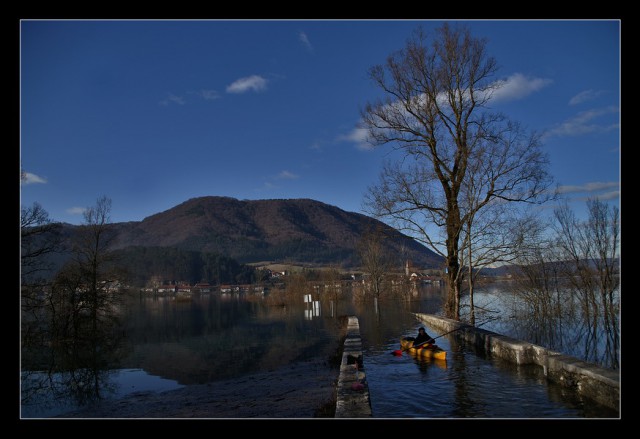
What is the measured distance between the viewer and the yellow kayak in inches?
515

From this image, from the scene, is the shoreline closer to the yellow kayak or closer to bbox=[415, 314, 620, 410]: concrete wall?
the yellow kayak

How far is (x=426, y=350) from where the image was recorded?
1377cm

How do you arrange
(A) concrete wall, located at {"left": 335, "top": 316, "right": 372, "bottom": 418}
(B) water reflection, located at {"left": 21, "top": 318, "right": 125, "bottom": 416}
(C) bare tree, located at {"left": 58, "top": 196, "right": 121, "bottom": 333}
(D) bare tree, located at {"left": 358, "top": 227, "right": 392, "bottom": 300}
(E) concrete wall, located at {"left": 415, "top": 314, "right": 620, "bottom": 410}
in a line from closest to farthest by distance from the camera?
1. (A) concrete wall, located at {"left": 335, "top": 316, "right": 372, "bottom": 418}
2. (E) concrete wall, located at {"left": 415, "top": 314, "right": 620, "bottom": 410}
3. (B) water reflection, located at {"left": 21, "top": 318, "right": 125, "bottom": 416}
4. (C) bare tree, located at {"left": 58, "top": 196, "right": 121, "bottom": 333}
5. (D) bare tree, located at {"left": 358, "top": 227, "right": 392, "bottom": 300}

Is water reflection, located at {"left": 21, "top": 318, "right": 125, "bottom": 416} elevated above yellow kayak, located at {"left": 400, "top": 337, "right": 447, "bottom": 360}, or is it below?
below

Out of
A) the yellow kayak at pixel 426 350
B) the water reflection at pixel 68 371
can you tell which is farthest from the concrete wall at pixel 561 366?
the water reflection at pixel 68 371

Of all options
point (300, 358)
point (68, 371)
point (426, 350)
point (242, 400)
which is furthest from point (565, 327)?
point (68, 371)

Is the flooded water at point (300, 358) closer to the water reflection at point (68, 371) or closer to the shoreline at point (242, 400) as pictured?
the water reflection at point (68, 371)

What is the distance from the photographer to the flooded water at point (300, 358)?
833 cm

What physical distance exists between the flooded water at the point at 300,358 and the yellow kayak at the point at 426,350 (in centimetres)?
30

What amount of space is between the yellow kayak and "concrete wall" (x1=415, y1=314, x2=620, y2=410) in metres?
1.58

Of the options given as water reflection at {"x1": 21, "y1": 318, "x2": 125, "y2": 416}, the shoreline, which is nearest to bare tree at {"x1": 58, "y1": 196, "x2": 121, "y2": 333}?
water reflection at {"x1": 21, "y1": 318, "x2": 125, "y2": 416}

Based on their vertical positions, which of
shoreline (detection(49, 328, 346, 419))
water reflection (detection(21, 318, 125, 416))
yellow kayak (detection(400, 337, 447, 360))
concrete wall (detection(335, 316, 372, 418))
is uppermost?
concrete wall (detection(335, 316, 372, 418))

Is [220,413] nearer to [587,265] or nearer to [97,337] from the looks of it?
[97,337]
